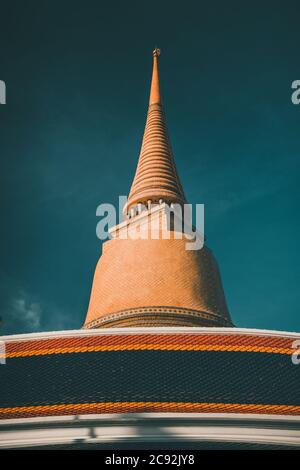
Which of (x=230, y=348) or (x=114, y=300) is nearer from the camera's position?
(x=230, y=348)

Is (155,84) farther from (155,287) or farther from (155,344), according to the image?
(155,344)

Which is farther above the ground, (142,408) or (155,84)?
(155,84)

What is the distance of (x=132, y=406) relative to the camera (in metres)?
16.0

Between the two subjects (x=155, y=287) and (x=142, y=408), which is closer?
(x=142, y=408)

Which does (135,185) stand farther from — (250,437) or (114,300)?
(250,437)

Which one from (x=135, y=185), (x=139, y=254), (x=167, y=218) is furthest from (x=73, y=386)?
(x=135, y=185)

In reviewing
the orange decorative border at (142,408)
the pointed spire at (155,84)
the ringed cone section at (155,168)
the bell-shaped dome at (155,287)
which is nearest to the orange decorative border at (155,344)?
the orange decorative border at (142,408)

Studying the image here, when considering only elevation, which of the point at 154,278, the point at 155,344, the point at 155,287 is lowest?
the point at 155,344

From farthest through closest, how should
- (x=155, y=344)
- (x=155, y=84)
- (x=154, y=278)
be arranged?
1. (x=155, y=84)
2. (x=154, y=278)
3. (x=155, y=344)

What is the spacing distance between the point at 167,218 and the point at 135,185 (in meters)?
3.86

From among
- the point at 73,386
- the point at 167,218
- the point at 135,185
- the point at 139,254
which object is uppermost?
the point at 135,185

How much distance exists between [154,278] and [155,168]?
6.99m

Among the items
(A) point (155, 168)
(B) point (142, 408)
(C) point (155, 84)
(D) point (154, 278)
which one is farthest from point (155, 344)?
(C) point (155, 84)

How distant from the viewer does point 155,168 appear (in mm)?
28609
